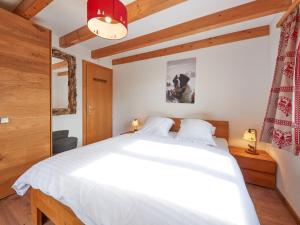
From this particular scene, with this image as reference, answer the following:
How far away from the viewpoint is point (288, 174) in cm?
170

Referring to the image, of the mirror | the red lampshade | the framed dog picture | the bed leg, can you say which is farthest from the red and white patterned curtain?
the mirror

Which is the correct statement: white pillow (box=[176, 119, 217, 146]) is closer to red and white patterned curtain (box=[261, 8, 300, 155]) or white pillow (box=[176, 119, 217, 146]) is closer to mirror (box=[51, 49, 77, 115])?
red and white patterned curtain (box=[261, 8, 300, 155])

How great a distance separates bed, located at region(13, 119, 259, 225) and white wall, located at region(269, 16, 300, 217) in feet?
2.34

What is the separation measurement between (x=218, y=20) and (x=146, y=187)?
2.07 metres

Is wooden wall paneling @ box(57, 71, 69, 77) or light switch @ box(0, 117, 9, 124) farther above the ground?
wooden wall paneling @ box(57, 71, 69, 77)

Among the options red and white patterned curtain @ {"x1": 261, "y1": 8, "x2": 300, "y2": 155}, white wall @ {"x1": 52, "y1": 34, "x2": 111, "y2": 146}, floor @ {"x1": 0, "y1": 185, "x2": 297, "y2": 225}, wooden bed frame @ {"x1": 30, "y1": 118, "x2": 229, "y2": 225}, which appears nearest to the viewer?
wooden bed frame @ {"x1": 30, "y1": 118, "x2": 229, "y2": 225}

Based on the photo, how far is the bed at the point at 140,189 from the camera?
31.1 inches

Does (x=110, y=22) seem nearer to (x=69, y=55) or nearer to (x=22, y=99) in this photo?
(x=22, y=99)

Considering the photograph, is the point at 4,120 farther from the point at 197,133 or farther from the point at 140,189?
the point at 197,133

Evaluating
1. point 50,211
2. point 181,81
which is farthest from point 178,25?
point 50,211

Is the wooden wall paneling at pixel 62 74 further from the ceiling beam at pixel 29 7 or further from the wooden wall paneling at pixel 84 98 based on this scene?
the ceiling beam at pixel 29 7

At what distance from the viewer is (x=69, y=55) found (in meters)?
2.79

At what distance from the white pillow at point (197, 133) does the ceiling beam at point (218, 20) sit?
1.35 metres

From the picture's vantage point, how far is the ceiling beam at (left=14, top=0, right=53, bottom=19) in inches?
65.6
